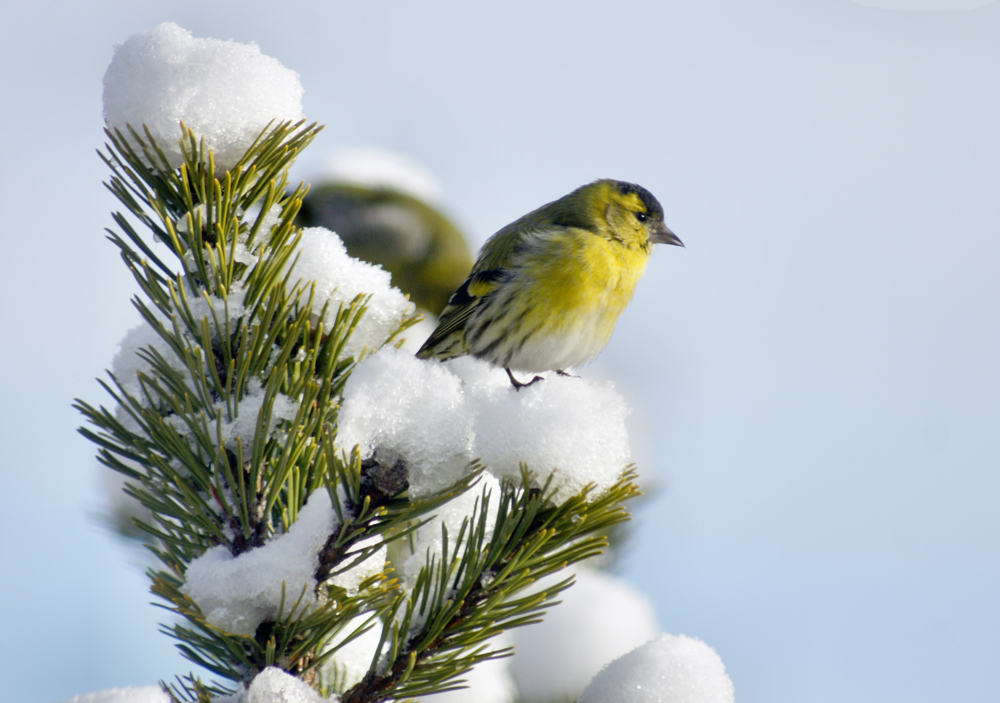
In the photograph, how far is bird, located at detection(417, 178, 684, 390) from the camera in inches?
82.4

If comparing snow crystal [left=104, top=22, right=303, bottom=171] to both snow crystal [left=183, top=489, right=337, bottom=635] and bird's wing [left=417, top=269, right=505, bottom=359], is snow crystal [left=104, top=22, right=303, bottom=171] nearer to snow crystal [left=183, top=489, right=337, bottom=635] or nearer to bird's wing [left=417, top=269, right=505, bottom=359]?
snow crystal [left=183, top=489, right=337, bottom=635]

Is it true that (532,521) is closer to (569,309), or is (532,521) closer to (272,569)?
(272,569)

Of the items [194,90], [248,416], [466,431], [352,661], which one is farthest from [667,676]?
[194,90]

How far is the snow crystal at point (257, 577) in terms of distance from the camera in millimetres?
767

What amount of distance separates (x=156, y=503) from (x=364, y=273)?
1.46 ft

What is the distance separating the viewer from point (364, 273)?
Result: 1.11 metres

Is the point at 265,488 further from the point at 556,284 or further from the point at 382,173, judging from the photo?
the point at 382,173

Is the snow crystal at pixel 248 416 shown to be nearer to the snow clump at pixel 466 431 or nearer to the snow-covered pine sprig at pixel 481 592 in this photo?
the snow clump at pixel 466 431

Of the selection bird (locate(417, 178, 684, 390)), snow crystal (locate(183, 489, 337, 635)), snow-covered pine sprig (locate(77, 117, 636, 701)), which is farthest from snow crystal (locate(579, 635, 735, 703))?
bird (locate(417, 178, 684, 390))

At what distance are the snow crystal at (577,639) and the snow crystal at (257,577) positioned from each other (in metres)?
0.51

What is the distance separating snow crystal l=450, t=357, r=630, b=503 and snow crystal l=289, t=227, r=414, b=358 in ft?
0.94

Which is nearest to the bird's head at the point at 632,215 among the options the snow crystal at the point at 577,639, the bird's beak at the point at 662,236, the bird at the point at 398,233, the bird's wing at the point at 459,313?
the bird's beak at the point at 662,236

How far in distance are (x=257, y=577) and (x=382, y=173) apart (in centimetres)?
212

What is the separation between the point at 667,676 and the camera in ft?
2.96
